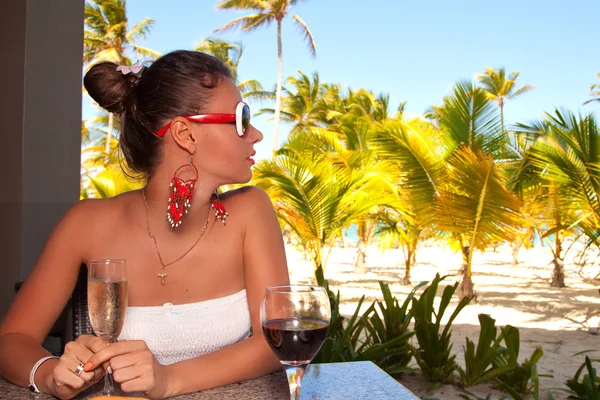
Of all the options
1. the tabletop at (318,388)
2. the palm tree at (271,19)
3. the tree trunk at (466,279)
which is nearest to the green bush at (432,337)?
the tabletop at (318,388)

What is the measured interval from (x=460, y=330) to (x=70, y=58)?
8.16 m

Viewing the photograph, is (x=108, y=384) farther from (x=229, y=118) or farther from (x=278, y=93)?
(x=278, y=93)

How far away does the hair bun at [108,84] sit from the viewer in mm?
1736

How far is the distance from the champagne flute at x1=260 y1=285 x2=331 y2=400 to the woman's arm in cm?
70

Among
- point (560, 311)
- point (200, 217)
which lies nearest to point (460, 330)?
point (560, 311)

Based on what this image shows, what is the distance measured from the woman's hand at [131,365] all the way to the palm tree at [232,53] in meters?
27.1

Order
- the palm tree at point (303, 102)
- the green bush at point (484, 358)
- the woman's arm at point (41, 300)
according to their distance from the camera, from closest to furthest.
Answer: the woman's arm at point (41, 300), the green bush at point (484, 358), the palm tree at point (303, 102)

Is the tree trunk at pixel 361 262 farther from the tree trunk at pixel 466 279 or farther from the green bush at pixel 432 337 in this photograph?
the green bush at pixel 432 337

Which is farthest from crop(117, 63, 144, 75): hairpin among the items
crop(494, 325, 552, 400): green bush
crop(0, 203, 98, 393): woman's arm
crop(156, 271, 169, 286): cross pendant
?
crop(494, 325, 552, 400): green bush

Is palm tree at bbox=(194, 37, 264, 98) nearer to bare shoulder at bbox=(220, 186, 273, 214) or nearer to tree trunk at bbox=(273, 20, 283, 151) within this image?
tree trunk at bbox=(273, 20, 283, 151)

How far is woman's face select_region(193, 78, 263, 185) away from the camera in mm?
1623

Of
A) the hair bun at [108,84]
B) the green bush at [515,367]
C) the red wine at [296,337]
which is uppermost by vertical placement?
the hair bun at [108,84]

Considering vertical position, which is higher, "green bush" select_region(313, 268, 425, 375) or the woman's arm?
the woman's arm

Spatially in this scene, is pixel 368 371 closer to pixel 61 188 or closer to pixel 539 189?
pixel 61 188
